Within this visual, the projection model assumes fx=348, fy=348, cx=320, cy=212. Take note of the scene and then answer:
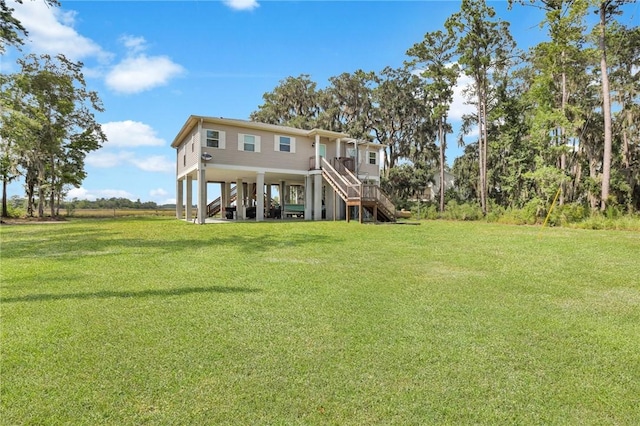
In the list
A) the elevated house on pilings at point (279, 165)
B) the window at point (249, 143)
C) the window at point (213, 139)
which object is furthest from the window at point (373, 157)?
the window at point (213, 139)

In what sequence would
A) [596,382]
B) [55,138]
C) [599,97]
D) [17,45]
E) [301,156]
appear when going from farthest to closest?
[55,138]
[599,97]
[301,156]
[17,45]
[596,382]

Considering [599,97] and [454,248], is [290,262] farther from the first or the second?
[599,97]

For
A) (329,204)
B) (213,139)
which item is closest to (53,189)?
(213,139)

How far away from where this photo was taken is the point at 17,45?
31.4ft

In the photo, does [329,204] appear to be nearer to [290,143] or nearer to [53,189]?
[290,143]

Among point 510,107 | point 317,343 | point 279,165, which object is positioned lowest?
point 317,343

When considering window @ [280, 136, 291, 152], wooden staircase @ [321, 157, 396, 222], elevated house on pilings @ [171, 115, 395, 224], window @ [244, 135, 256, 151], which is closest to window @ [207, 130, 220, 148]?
elevated house on pilings @ [171, 115, 395, 224]

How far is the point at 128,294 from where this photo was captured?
4.54 meters

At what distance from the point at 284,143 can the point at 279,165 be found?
1225 millimetres

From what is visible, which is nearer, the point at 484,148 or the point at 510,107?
the point at 484,148

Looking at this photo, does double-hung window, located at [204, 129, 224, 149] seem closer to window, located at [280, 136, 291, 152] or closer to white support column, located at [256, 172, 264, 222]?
white support column, located at [256, 172, 264, 222]

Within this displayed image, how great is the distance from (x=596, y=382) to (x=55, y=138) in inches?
1079

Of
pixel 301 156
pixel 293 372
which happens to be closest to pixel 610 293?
pixel 293 372

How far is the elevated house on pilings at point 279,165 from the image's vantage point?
53.1ft
